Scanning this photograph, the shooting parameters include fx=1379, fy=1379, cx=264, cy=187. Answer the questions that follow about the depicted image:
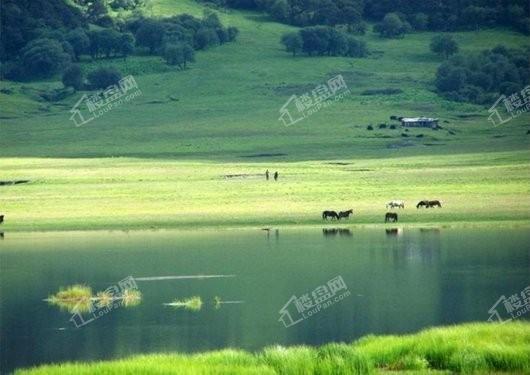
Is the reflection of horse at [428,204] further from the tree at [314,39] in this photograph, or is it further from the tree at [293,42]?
the tree at [314,39]

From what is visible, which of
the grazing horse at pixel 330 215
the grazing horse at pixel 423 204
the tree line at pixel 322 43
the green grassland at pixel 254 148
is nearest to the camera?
the grazing horse at pixel 330 215

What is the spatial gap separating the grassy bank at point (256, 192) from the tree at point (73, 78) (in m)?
62.4

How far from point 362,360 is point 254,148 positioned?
8019 cm

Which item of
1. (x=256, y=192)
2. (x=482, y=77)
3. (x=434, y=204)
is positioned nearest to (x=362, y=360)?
(x=434, y=204)

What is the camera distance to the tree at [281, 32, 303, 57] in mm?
162625

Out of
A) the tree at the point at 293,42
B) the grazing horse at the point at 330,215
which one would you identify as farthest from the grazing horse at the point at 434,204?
the tree at the point at 293,42

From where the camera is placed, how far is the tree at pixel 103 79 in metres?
152

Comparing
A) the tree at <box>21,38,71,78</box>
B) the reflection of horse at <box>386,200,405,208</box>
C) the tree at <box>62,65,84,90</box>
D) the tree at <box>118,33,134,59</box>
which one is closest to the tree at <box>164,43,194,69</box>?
the tree at <box>118,33,134,59</box>

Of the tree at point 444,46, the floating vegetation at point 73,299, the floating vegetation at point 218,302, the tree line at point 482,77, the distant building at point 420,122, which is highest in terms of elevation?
the tree at point 444,46

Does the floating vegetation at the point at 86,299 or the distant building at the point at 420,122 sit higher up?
the distant building at the point at 420,122

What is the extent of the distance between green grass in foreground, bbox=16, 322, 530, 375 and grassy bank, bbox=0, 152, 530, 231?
31318 mm

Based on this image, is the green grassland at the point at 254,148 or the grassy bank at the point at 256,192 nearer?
the grassy bank at the point at 256,192

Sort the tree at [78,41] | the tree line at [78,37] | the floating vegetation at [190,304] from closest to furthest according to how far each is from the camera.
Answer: the floating vegetation at [190,304], the tree line at [78,37], the tree at [78,41]

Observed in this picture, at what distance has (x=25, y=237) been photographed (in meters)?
55.8
